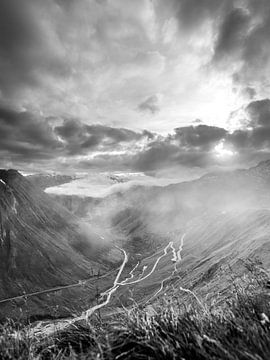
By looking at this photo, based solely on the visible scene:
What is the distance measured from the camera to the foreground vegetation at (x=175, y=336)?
207 inches

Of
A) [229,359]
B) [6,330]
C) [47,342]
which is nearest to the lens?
[229,359]

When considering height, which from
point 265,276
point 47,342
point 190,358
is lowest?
point 47,342

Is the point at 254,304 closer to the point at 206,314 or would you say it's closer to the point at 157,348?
the point at 206,314

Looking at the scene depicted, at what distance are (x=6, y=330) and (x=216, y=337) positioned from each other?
5308mm

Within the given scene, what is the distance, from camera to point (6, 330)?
7.45 m

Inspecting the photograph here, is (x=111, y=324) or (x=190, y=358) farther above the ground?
(x=190, y=358)

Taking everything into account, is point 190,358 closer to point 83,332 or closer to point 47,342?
point 83,332

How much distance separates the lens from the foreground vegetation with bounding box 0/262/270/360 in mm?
5262

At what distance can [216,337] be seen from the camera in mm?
5836

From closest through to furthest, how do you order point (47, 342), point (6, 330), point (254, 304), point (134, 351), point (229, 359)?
point (229, 359)
point (134, 351)
point (254, 304)
point (6, 330)
point (47, 342)

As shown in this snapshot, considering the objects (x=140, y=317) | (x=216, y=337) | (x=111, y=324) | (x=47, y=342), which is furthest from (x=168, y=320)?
(x=47, y=342)

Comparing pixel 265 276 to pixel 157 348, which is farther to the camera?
pixel 265 276

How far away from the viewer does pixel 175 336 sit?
5.92 m

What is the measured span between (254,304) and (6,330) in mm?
6307
